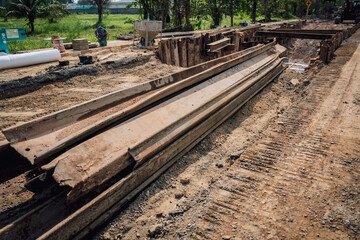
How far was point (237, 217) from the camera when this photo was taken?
9.58 ft

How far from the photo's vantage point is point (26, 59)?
8164 millimetres

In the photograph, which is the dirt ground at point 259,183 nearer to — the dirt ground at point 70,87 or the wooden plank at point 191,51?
the dirt ground at point 70,87

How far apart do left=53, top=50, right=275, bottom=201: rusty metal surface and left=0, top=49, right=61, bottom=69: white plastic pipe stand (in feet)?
20.2

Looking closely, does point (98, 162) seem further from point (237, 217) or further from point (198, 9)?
point (198, 9)

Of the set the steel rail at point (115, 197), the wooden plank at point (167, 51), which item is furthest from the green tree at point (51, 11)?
the steel rail at point (115, 197)

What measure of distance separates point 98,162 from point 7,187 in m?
1.92

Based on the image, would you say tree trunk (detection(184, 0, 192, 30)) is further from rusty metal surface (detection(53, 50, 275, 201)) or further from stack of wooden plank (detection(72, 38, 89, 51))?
rusty metal surface (detection(53, 50, 275, 201))

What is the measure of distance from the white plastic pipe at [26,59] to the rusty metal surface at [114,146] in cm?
617

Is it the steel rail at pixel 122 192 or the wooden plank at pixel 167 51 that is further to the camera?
the wooden plank at pixel 167 51

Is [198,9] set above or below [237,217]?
above

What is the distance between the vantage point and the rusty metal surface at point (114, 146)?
2.75m

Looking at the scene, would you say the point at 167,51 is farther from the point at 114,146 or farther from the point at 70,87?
the point at 114,146

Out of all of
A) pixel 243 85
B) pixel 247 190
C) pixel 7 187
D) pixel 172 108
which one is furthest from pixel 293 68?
pixel 7 187

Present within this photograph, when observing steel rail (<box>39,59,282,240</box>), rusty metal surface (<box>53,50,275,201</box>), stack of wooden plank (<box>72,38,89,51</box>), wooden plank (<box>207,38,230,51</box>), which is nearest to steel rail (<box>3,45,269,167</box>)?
rusty metal surface (<box>53,50,275,201</box>)
